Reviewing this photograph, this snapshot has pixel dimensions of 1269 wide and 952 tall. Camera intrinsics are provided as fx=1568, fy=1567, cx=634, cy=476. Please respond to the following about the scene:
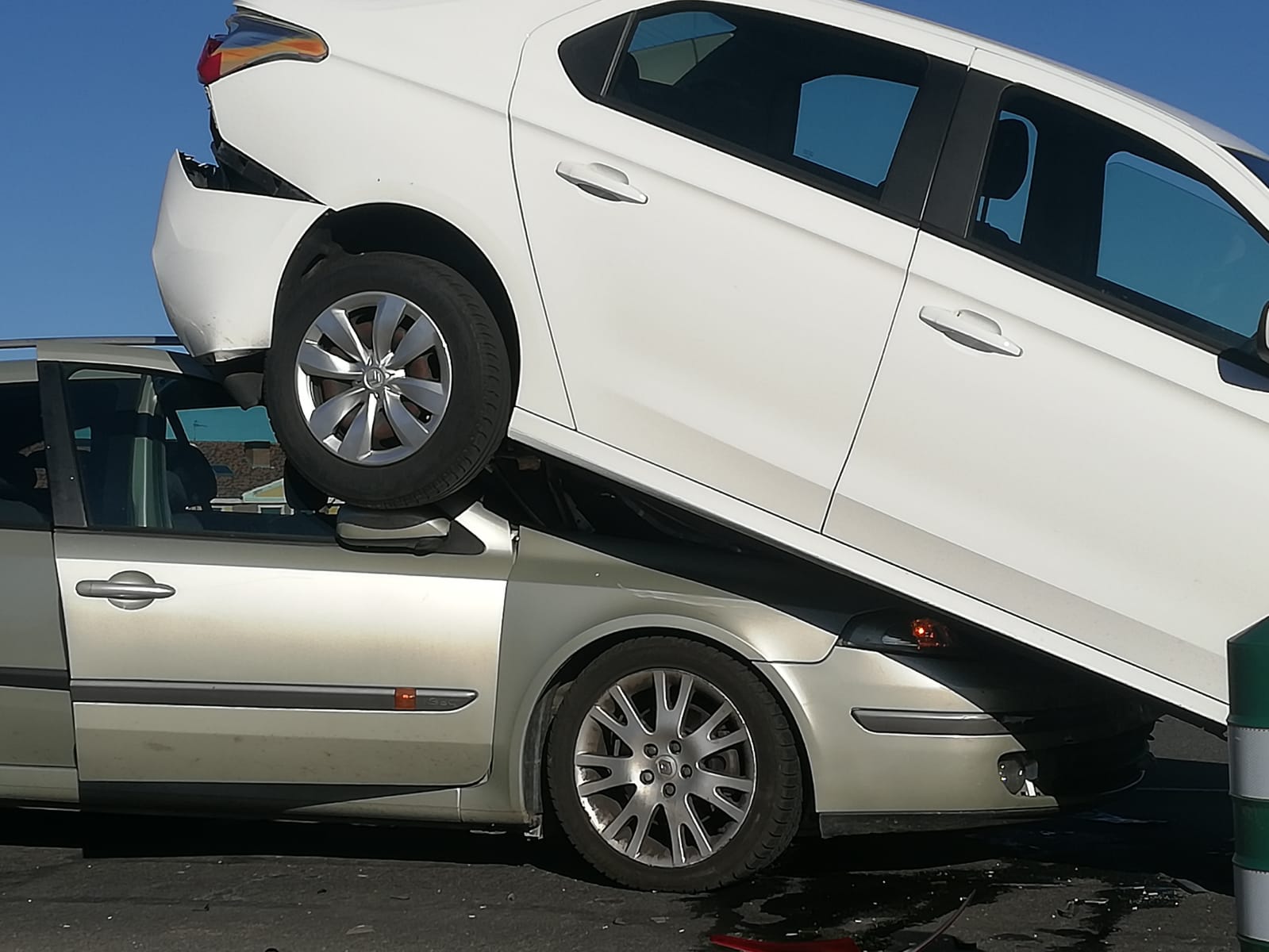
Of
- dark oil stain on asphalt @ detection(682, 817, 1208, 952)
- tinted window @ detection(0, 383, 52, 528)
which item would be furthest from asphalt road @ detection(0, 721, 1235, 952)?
tinted window @ detection(0, 383, 52, 528)

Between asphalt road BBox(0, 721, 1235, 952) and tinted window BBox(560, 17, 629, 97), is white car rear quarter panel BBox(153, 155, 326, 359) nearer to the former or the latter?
tinted window BBox(560, 17, 629, 97)

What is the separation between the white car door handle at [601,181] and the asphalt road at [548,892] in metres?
1.87

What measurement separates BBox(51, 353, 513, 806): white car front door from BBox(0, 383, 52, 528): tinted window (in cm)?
16

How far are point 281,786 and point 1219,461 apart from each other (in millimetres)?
2836

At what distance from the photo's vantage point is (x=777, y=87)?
15.0ft

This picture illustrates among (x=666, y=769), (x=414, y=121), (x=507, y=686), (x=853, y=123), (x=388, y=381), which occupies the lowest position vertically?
(x=666, y=769)

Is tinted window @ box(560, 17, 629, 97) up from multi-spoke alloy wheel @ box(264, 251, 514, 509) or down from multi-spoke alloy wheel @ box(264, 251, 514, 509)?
up

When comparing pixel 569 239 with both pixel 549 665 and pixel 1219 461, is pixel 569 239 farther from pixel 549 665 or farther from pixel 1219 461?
pixel 1219 461

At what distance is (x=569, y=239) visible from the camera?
454 cm

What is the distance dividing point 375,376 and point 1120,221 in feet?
7.16

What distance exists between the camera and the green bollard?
2.39 meters

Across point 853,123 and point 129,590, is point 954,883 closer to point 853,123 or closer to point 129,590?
point 853,123

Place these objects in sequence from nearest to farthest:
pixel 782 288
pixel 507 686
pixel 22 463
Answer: pixel 782 288 < pixel 507 686 < pixel 22 463

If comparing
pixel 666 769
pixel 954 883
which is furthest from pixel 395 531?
pixel 954 883
